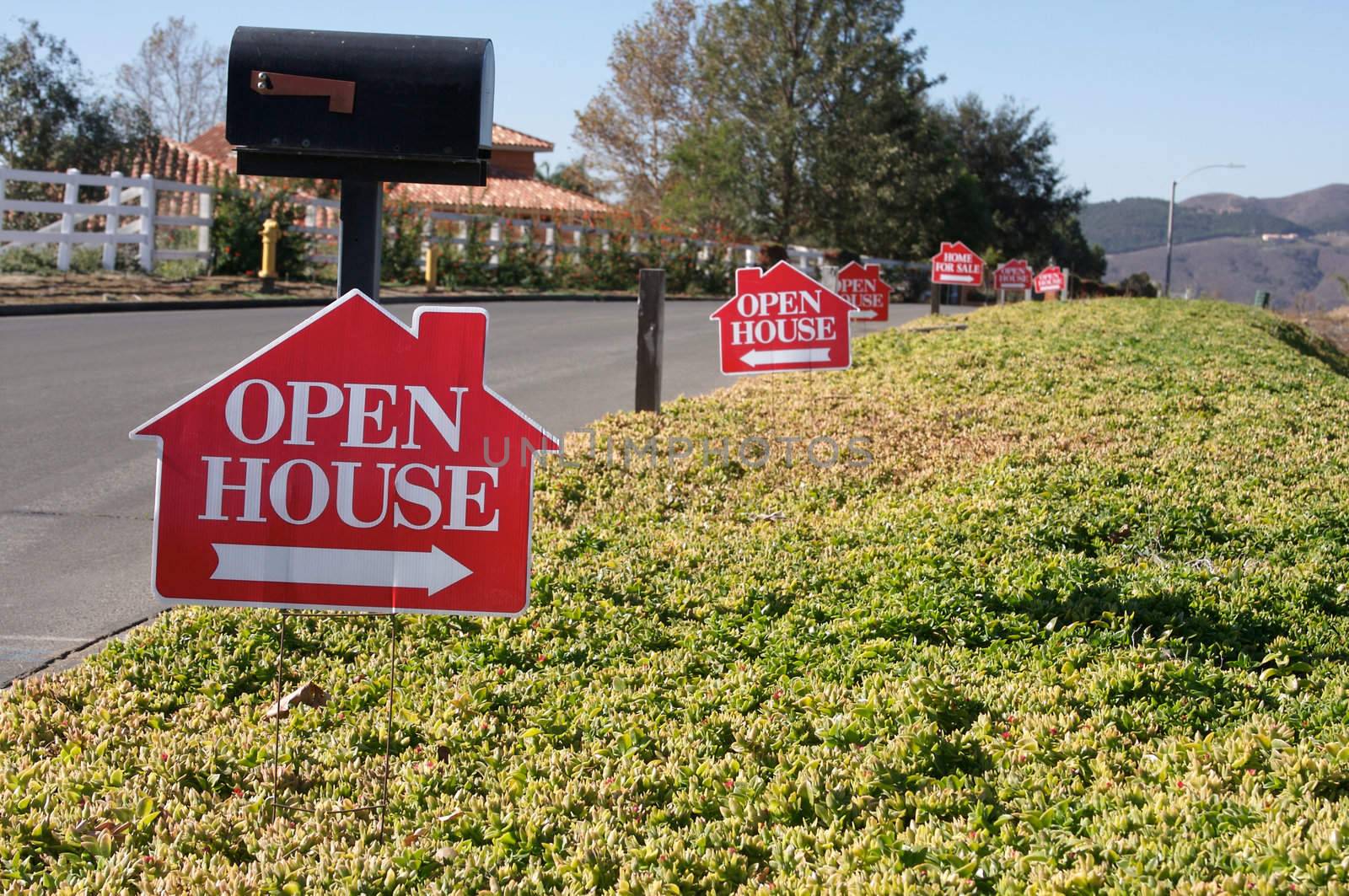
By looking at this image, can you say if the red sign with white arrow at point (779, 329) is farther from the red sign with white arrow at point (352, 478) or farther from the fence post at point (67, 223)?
the fence post at point (67, 223)

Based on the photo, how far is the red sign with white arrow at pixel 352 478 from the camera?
13.0 ft

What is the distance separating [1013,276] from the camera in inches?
1070

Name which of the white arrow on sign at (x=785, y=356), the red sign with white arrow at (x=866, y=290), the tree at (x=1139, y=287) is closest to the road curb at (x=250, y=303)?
the red sign with white arrow at (x=866, y=290)

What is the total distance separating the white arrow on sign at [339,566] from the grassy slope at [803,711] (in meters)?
0.64

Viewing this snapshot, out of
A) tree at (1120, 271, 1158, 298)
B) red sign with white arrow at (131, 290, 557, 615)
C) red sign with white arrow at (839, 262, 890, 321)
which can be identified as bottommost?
red sign with white arrow at (131, 290, 557, 615)

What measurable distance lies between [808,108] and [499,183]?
12508mm

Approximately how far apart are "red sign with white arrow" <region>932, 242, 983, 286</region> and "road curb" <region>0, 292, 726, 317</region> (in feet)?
26.2

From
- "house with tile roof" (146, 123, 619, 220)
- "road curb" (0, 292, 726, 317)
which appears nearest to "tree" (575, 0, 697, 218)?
"house with tile roof" (146, 123, 619, 220)

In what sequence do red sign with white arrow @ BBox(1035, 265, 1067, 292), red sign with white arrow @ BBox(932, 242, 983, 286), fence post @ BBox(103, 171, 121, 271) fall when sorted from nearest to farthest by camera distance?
fence post @ BBox(103, 171, 121, 271)
red sign with white arrow @ BBox(932, 242, 983, 286)
red sign with white arrow @ BBox(1035, 265, 1067, 292)

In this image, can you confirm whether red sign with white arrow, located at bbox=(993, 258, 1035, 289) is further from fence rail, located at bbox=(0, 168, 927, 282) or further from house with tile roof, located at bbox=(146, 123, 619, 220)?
house with tile roof, located at bbox=(146, 123, 619, 220)

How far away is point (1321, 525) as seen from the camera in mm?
6500

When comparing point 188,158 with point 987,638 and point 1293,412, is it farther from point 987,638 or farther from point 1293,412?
point 987,638

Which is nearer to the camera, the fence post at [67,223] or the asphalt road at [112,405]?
the asphalt road at [112,405]

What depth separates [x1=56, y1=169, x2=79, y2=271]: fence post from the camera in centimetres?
2023
